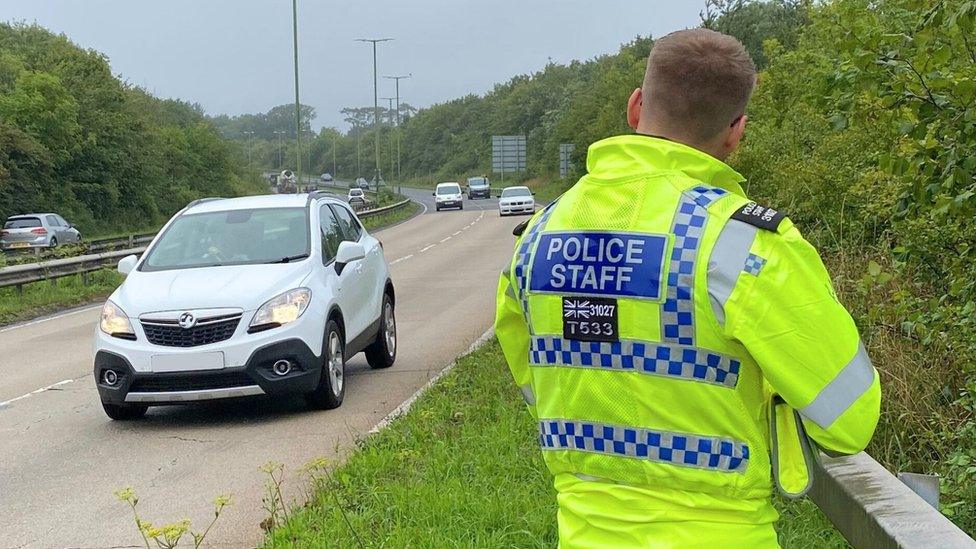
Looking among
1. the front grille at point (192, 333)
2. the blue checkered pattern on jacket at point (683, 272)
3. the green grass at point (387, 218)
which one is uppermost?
the blue checkered pattern on jacket at point (683, 272)

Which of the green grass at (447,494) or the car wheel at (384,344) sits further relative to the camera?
the car wheel at (384,344)

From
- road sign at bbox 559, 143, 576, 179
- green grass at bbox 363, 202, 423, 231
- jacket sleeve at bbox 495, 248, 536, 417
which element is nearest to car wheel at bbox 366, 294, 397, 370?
jacket sleeve at bbox 495, 248, 536, 417

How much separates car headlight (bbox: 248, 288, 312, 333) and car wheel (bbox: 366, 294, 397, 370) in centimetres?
216

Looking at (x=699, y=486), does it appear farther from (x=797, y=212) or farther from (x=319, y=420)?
(x=797, y=212)

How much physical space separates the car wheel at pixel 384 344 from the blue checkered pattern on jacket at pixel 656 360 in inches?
334

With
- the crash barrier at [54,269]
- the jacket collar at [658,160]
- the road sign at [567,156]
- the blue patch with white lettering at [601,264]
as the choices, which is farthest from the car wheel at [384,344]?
the road sign at [567,156]

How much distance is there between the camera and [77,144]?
5400 cm

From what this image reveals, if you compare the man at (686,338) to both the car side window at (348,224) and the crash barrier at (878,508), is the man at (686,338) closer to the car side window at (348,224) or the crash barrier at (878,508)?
the crash barrier at (878,508)

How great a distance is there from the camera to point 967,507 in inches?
177

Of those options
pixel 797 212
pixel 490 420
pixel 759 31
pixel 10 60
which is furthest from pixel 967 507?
pixel 10 60

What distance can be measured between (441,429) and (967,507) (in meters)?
3.53

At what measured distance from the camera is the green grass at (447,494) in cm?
475

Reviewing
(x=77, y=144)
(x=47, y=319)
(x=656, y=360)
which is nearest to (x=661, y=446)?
(x=656, y=360)

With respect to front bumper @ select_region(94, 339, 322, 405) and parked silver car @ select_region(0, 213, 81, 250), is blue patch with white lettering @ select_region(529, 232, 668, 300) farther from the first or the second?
parked silver car @ select_region(0, 213, 81, 250)
